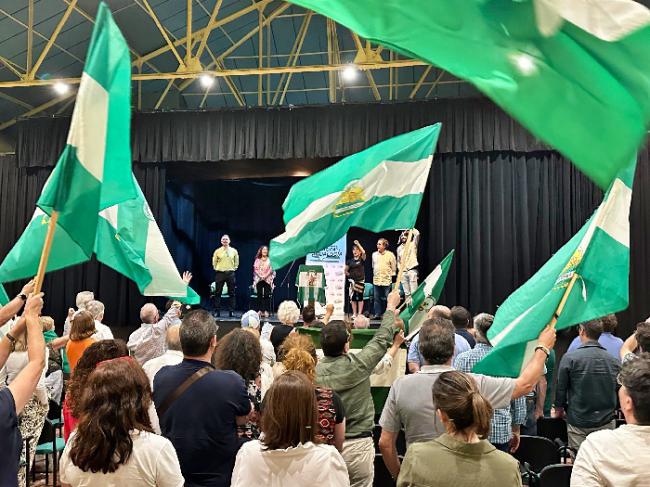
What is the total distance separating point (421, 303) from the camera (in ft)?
17.2

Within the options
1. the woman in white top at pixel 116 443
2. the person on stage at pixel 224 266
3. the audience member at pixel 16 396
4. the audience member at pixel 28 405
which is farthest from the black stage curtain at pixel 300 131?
the woman in white top at pixel 116 443

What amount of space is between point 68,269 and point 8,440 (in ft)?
40.3

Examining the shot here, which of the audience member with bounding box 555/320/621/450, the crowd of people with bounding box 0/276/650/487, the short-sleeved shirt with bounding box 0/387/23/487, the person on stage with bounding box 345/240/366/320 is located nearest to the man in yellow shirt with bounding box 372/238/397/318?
the person on stage with bounding box 345/240/366/320

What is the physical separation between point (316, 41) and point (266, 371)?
1331cm

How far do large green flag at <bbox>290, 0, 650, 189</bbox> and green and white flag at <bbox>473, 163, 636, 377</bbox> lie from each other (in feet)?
2.14

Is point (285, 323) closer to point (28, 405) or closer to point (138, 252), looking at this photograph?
point (138, 252)

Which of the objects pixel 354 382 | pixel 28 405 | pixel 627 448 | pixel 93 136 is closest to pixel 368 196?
pixel 354 382

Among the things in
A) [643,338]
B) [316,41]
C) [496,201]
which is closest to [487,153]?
[496,201]

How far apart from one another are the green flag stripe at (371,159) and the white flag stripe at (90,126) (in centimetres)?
226

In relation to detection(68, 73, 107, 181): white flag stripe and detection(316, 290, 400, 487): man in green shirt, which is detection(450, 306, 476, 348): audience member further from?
detection(68, 73, 107, 181): white flag stripe

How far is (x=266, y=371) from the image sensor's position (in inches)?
136

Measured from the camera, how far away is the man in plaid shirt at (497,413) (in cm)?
348

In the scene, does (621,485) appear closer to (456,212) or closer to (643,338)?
(643,338)

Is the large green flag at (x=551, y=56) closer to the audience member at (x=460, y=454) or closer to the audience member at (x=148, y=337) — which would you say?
the audience member at (x=460, y=454)
